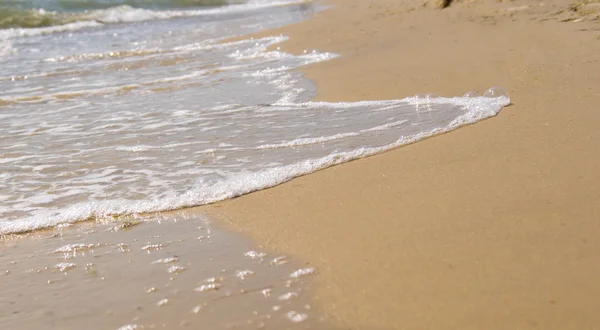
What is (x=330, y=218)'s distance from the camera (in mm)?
3393

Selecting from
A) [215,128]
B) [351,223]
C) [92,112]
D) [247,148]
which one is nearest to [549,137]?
[351,223]

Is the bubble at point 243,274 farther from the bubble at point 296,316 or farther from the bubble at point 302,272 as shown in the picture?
the bubble at point 296,316

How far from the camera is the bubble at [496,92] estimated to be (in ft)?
17.2

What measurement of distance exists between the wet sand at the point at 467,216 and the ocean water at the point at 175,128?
12.2 inches

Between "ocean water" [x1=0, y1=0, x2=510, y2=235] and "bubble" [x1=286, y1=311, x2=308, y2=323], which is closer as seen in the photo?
"bubble" [x1=286, y1=311, x2=308, y2=323]

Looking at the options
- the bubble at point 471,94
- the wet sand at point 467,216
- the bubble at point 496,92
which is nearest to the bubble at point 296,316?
the wet sand at point 467,216

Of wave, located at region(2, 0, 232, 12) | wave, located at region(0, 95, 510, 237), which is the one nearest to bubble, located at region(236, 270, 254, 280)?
wave, located at region(0, 95, 510, 237)

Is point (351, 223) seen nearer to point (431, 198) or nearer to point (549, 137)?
point (431, 198)

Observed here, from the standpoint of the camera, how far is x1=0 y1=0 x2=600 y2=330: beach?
256 cm

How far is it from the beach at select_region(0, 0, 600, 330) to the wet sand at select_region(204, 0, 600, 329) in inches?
0.4

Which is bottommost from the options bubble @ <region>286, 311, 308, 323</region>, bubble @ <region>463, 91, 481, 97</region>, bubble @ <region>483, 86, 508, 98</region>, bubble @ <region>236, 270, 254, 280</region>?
bubble @ <region>463, 91, 481, 97</region>

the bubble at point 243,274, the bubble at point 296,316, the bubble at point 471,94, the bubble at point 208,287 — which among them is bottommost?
the bubble at point 471,94

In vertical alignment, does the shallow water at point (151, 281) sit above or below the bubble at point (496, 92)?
above

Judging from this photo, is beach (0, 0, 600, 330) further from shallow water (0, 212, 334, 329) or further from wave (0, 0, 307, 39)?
wave (0, 0, 307, 39)
